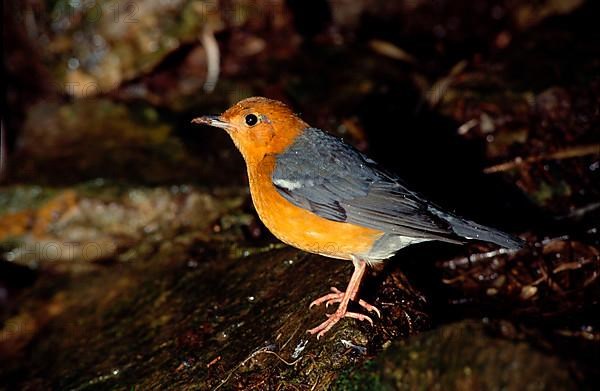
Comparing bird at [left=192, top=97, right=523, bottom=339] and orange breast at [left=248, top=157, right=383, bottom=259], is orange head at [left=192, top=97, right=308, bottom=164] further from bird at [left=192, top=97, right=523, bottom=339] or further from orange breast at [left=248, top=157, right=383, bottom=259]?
orange breast at [left=248, top=157, right=383, bottom=259]

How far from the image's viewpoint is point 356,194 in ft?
15.4

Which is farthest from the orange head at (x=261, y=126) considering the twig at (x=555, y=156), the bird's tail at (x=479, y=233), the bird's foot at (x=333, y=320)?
the twig at (x=555, y=156)

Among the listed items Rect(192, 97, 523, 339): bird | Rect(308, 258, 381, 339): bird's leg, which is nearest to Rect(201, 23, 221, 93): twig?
Rect(192, 97, 523, 339): bird

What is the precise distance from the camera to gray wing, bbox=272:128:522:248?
171 inches

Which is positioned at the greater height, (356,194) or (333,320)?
(356,194)

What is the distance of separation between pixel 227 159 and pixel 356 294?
3396mm

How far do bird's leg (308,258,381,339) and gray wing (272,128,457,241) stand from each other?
307 millimetres

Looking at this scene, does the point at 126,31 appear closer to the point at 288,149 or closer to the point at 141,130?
the point at 141,130

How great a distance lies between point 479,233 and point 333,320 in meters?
1.06

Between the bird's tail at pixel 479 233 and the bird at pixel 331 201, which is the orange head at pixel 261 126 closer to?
the bird at pixel 331 201

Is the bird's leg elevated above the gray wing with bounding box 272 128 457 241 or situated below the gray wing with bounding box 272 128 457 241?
below

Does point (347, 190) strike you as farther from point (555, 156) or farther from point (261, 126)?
point (555, 156)

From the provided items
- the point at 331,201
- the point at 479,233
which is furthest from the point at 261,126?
the point at 479,233

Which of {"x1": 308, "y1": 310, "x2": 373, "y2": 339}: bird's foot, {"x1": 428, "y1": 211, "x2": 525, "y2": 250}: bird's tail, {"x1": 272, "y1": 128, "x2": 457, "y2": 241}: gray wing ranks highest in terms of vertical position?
{"x1": 272, "y1": 128, "x2": 457, "y2": 241}: gray wing
